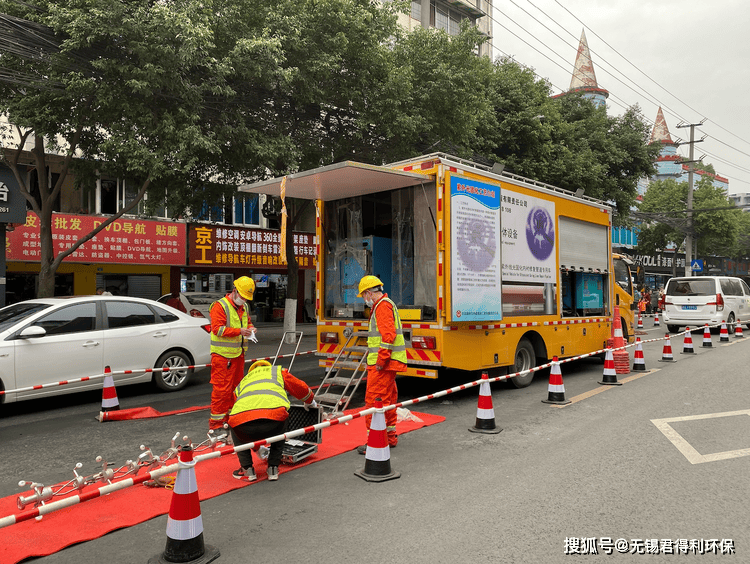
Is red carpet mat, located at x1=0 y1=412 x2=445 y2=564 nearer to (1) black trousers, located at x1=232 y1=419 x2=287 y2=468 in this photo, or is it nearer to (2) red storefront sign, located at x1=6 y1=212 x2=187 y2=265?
(1) black trousers, located at x1=232 y1=419 x2=287 y2=468

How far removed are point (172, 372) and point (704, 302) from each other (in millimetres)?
16664

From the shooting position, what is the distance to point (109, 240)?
18.8 meters

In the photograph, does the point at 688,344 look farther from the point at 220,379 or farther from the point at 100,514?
the point at 100,514

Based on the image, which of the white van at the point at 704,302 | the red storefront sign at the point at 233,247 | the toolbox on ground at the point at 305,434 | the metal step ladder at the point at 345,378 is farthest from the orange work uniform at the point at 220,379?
the white van at the point at 704,302

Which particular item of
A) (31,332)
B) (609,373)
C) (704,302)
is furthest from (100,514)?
(704,302)

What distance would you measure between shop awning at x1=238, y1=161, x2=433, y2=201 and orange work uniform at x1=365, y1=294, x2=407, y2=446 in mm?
2084

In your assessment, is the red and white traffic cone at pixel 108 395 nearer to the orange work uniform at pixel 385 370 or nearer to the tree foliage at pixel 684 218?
the orange work uniform at pixel 385 370

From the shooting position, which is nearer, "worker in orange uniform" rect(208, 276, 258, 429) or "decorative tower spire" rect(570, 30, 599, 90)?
"worker in orange uniform" rect(208, 276, 258, 429)

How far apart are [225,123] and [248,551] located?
9.15 metres

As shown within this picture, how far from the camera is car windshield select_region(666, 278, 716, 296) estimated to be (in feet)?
60.0

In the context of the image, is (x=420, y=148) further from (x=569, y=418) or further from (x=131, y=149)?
(x=569, y=418)

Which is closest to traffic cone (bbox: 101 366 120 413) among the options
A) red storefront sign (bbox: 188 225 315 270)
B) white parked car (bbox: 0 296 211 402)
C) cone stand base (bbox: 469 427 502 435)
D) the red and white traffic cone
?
the red and white traffic cone

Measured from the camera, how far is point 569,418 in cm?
702

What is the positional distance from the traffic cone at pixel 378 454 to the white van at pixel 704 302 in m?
16.7
